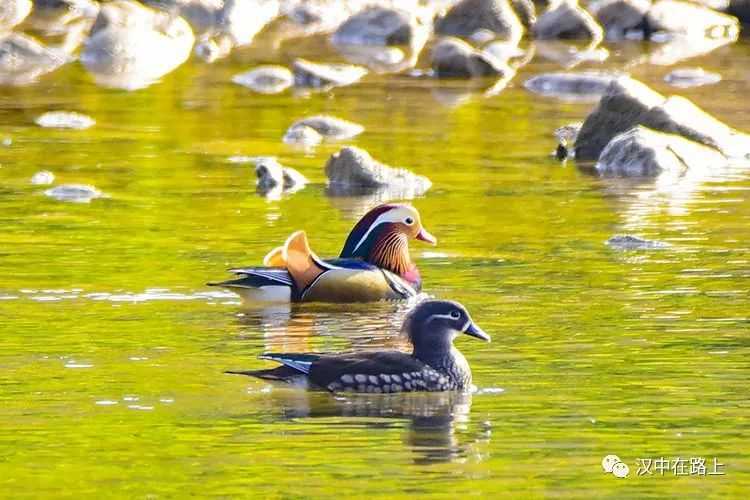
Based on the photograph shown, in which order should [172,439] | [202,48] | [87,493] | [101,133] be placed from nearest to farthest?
[87,493] < [172,439] < [101,133] < [202,48]

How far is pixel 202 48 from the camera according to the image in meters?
29.9

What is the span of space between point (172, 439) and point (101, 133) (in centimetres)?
1222

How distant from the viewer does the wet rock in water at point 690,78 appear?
25.4 meters

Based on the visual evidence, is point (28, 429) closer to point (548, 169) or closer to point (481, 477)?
point (481, 477)

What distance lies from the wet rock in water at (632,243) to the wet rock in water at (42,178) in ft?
16.6

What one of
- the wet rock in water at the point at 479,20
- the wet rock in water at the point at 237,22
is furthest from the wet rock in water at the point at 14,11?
the wet rock in water at the point at 479,20

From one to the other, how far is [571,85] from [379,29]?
7150mm

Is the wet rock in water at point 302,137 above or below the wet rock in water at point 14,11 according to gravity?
above

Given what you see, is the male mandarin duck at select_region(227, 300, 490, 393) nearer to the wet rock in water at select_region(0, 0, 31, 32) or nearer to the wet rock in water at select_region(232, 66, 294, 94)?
the wet rock in water at select_region(232, 66, 294, 94)

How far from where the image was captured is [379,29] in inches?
1235

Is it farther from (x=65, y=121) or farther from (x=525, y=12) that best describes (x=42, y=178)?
(x=525, y=12)

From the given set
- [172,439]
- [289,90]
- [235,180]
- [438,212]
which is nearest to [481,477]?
[172,439]

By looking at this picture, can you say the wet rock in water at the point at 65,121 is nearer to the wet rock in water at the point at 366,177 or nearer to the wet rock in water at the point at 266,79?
the wet rock in water at the point at 266,79

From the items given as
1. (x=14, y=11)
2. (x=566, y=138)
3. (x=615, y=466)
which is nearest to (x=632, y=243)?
(x=615, y=466)
